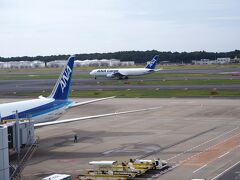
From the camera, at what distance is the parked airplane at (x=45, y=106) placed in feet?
127

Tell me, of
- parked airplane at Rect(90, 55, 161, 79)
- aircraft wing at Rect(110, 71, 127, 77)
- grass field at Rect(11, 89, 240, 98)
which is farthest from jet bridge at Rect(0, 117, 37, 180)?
parked airplane at Rect(90, 55, 161, 79)

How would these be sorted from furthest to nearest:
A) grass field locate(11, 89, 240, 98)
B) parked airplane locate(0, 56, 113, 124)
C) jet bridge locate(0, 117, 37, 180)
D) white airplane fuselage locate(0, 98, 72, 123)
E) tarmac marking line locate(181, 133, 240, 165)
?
grass field locate(11, 89, 240, 98)
parked airplane locate(0, 56, 113, 124)
white airplane fuselage locate(0, 98, 72, 123)
tarmac marking line locate(181, 133, 240, 165)
jet bridge locate(0, 117, 37, 180)

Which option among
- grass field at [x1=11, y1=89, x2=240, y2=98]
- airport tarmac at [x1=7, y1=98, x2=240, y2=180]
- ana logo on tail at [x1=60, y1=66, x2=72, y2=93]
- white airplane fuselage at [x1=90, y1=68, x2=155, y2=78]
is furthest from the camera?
white airplane fuselage at [x1=90, y1=68, x2=155, y2=78]

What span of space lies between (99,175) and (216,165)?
834 centimetres

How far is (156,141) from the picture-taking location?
4059 cm

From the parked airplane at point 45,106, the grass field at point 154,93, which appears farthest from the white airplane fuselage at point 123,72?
the parked airplane at point 45,106

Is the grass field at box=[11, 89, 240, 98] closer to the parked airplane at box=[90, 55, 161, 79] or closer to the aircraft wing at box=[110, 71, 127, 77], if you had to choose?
the aircraft wing at box=[110, 71, 127, 77]

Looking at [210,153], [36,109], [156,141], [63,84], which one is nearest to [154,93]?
[63,84]

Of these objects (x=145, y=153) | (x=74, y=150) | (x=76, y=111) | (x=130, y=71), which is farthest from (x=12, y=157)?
(x=130, y=71)

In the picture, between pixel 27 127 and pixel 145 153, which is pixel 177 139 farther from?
pixel 27 127

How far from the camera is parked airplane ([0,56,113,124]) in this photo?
3869 cm

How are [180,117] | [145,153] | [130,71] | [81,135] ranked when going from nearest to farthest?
[145,153]
[81,135]
[180,117]
[130,71]

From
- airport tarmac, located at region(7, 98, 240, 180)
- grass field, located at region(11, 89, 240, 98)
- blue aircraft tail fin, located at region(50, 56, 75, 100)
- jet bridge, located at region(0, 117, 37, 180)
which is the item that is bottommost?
airport tarmac, located at region(7, 98, 240, 180)

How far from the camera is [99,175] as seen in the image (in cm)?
2781
